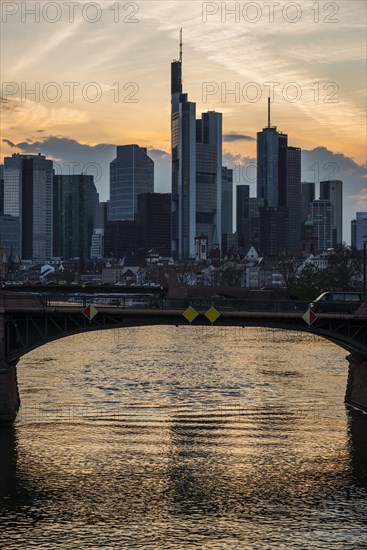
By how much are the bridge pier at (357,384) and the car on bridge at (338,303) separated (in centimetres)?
408

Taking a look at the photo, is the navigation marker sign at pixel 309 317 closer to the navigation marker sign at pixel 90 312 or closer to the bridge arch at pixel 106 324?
the bridge arch at pixel 106 324

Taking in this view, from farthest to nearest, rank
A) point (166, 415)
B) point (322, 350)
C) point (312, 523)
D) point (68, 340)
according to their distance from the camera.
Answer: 1. point (68, 340)
2. point (322, 350)
3. point (166, 415)
4. point (312, 523)

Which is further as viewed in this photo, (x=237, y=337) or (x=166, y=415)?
(x=237, y=337)

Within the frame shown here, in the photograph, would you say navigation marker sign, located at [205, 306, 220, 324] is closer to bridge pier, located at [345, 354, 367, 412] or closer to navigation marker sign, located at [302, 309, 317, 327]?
navigation marker sign, located at [302, 309, 317, 327]

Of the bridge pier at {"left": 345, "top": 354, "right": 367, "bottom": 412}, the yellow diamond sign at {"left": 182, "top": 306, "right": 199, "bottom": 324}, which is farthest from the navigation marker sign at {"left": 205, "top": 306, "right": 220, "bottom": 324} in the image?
the bridge pier at {"left": 345, "top": 354, "right": 367, "bottom": 412}

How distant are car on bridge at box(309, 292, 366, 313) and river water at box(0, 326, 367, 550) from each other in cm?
737

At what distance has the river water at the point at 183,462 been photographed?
50.3m

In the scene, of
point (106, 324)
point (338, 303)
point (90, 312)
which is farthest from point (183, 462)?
point (338, 303)

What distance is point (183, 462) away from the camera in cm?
6219

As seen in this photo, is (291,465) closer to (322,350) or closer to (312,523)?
(312,523)

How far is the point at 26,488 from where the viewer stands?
5744cm

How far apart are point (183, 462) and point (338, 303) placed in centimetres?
2516

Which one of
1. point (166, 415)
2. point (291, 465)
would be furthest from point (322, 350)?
point (291, 465)

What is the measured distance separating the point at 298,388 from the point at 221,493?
36327 mm
